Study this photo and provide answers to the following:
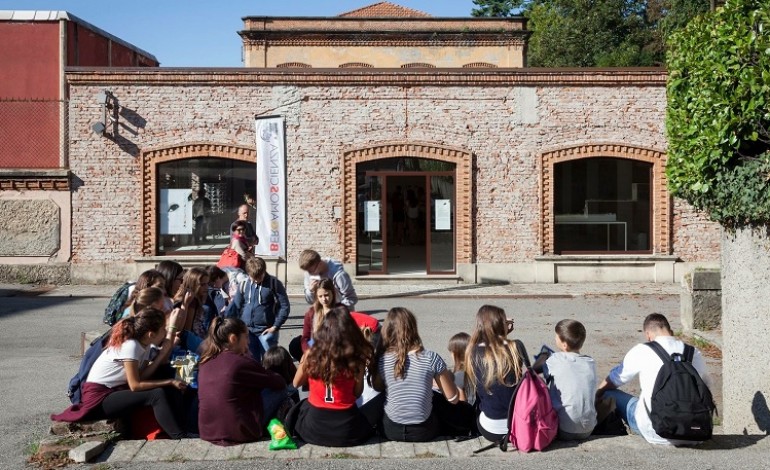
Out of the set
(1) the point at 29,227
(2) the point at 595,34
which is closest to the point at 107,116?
(1) the point at 29,227

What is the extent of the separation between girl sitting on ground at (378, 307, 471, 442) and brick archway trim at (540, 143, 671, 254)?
13306 millimetres

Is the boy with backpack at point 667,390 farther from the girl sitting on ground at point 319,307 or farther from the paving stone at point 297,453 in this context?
the girl sitting on ground at point 319,307

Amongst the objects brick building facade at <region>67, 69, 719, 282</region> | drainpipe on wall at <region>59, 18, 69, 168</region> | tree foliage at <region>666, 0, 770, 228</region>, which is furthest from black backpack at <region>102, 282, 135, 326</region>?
drainpipe on wall at <region>59, 18, 69, 168</region>

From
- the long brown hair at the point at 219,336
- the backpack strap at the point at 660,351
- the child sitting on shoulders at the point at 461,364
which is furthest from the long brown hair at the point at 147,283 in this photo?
the backpack strap at the point at 660,351

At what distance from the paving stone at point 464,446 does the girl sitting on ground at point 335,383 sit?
26.1 inches

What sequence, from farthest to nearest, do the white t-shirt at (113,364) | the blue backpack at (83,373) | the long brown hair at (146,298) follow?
the long brown hair at (146,298), the blue backpack at (83,373), the white t-shirt at (113,364)

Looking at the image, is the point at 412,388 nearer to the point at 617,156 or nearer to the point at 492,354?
the point at 492,354

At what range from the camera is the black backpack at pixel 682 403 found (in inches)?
250

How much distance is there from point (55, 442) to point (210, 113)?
13.6m

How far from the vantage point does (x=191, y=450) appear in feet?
21.9

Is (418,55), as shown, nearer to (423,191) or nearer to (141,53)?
(141,53)

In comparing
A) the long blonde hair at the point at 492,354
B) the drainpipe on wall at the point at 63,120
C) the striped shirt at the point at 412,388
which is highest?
the drainpipe on wall at the point at 63,120

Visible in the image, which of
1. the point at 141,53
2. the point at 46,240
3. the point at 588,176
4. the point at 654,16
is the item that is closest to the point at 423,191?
the point at 588,176

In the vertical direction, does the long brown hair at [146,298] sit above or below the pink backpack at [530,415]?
above
